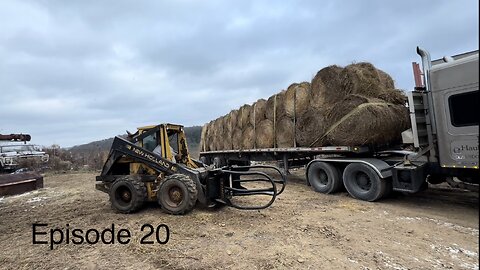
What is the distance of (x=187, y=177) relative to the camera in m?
6.30

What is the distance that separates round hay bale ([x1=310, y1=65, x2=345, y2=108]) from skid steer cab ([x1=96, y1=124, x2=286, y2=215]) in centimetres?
308

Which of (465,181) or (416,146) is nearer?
(465,181)

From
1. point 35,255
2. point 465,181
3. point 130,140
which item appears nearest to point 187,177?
point 130,140

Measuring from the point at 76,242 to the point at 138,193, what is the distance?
65.8 inches

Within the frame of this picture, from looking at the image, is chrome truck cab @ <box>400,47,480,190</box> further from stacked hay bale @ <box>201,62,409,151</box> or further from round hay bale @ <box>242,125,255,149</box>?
round hay bale @ <box>242,125,255,149</box>

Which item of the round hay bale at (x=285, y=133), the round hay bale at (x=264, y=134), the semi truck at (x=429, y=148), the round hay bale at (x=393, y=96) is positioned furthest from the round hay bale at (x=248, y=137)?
the round hay bale at (x=393, y=96)

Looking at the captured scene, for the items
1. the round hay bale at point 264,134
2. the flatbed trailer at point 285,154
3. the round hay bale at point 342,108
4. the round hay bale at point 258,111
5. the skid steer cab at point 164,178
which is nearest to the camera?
the skid steer cab at point 164,178

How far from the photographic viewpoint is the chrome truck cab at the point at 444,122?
555 centimetres

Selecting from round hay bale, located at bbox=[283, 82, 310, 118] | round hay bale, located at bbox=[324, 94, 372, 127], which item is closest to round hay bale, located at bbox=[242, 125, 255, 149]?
round hay bale, located at bbox=[283, 82, 310, 118]

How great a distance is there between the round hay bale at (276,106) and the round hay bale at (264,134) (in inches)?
10.1

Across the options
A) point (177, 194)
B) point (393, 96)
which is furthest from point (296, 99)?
point (177, 194)

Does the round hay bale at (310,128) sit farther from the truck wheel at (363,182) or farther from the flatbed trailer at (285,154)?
the truck wheel at (363,182)

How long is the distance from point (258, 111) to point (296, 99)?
2184 millimetres

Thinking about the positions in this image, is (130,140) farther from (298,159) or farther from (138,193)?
(298,159)
